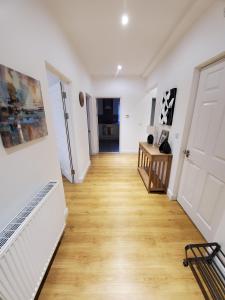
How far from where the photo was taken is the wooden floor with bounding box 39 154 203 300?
44.3 inches

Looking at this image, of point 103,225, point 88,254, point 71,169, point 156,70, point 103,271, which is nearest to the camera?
point 103,271

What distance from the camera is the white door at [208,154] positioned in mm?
1346

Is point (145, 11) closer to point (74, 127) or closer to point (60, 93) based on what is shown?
point (60, 93)

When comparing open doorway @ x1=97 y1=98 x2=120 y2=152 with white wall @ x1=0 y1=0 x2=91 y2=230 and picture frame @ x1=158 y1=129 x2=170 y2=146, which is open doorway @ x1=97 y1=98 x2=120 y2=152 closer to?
picture frame @ x1=158 y1=129 x2=170 y2=146

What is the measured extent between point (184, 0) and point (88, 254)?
288cm

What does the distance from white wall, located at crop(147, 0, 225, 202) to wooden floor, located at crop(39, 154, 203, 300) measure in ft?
2.05

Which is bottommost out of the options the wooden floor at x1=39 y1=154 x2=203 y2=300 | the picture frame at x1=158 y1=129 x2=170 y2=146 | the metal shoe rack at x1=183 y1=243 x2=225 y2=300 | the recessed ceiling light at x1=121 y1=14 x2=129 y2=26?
the wooden floor at x1=39 y1=154 x2=203 y2=300

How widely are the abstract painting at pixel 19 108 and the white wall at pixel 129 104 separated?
3.34m

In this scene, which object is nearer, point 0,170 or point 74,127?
point 0,170

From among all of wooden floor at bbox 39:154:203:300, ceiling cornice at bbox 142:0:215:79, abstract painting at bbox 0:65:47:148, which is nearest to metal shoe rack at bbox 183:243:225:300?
wooden floor at bbox 39:154:203:300

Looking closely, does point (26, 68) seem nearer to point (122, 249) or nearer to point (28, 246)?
point (28, 246)

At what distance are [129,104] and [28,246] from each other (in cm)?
429

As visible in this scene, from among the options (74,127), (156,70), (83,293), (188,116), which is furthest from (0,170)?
(156,70)

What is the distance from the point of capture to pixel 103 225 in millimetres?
1780
